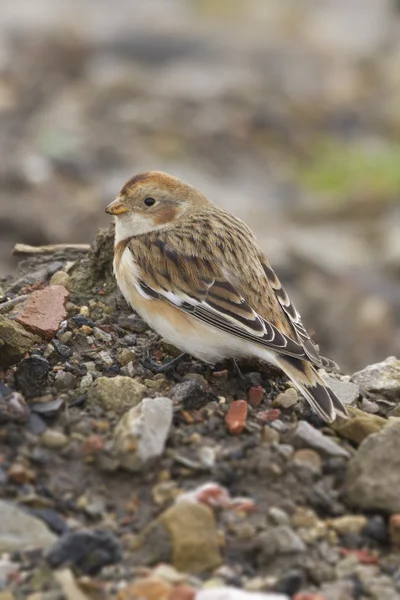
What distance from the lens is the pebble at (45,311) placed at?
17.8ft

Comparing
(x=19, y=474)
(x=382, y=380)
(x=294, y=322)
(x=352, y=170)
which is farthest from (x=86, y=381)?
(x=352, y=170)

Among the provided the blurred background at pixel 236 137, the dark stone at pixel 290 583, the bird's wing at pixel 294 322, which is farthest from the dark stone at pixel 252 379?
the blurred background at pixel 236 137

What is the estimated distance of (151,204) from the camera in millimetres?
6094

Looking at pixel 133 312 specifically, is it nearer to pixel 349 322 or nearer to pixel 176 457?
pixel 176 457

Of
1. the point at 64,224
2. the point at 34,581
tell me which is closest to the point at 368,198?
the point at 64,224

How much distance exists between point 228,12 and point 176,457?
87.8 feet

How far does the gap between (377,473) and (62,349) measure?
175cm

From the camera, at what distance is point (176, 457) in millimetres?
4445

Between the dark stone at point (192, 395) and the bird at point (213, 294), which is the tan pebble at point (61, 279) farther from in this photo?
the dark stone at point (192, 395)

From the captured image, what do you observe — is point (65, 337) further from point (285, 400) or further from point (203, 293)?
point (285, 400)

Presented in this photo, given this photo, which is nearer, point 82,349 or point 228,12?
point 82,349

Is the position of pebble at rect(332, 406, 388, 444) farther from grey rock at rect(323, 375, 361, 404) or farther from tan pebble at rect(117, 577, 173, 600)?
tan pebble at rect(117, 577, 173, 600)

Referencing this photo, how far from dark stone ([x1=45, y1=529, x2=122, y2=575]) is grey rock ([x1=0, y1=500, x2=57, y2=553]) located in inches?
3.9

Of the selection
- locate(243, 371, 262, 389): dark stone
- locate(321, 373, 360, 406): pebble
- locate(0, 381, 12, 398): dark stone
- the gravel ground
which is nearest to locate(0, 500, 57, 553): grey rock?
the gravel ground
